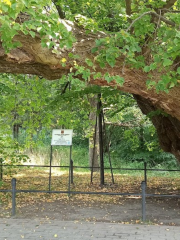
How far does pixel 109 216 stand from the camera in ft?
24.6

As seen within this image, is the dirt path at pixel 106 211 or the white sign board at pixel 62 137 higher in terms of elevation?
the white sign board at pixel 62 137

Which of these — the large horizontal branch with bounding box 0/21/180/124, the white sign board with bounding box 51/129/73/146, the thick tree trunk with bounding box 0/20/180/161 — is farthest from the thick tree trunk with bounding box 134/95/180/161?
the large horizontal branch with bounding box 0/21/180/124

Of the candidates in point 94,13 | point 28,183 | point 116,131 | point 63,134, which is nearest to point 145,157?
point 116,131

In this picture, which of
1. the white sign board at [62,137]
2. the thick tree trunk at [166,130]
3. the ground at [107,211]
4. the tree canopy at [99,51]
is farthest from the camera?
the white sign board at [62,137]

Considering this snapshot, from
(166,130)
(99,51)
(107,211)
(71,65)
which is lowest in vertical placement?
(107,211)

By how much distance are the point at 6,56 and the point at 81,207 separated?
5.02 meters

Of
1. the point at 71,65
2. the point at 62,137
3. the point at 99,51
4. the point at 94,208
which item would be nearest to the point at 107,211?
the point at 94,208

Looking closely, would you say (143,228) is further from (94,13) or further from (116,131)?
(116,131)

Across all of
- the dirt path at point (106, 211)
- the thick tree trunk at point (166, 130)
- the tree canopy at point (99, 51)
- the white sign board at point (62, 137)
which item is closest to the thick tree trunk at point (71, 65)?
the tree canopy at point (99, 51)

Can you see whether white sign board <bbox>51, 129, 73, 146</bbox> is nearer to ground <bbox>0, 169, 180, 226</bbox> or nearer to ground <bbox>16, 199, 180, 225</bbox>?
ground <bbox>0, 169, 180, 226</bbox>

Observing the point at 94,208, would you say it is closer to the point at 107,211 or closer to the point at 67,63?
the point at 107,211

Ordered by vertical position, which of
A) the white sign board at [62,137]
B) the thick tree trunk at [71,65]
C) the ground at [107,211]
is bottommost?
the ground at [107,211]

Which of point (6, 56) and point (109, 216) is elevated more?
point (6, 56)

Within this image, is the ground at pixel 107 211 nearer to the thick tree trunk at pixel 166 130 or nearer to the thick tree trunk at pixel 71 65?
the thick tree trunk at pixel 166 130
